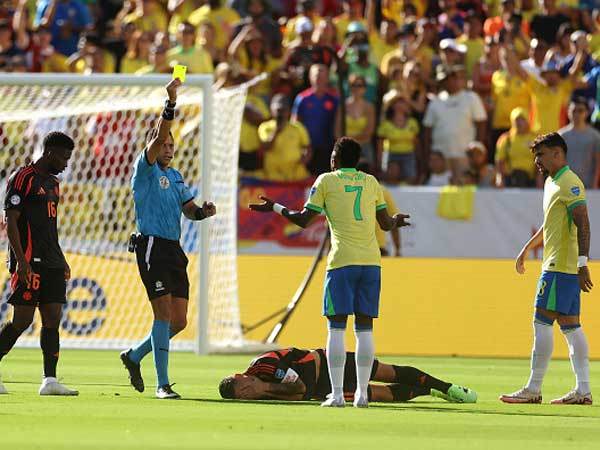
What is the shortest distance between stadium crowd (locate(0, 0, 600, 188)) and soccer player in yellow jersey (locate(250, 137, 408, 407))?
9882 mm

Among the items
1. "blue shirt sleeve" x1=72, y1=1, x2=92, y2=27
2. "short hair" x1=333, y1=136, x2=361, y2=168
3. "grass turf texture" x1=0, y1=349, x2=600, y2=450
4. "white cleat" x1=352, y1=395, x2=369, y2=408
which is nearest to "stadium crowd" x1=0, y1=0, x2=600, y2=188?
"blue shirt sleeve" x1=72, y1=1, x2=92, y2=27

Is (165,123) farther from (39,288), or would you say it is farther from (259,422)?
(259,422)

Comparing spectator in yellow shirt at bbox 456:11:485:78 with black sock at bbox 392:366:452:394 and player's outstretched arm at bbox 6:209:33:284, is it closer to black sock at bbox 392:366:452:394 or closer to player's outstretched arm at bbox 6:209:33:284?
black sock at bbox 392:366:452:394

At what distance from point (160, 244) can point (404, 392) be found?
222 centimetres

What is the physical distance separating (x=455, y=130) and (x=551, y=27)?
271cm

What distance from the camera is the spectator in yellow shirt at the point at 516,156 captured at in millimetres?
21469

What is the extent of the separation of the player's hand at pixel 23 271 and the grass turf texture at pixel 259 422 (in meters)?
0.91

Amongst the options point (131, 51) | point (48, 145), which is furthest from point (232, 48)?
point (48, 145)

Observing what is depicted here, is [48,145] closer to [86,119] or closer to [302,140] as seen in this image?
[86,119]

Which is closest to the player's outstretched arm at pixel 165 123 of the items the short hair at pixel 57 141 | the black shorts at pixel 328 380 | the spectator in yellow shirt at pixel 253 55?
the short hair at pixel 57 141

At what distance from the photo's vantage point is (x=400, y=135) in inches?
865

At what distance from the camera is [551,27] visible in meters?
23.2

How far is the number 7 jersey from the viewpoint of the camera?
35.1 feet

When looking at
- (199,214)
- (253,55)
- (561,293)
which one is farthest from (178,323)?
(253,55)
